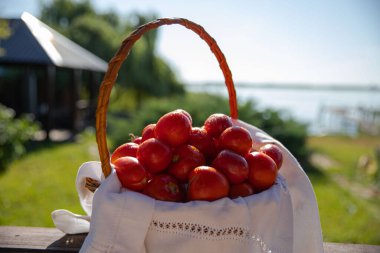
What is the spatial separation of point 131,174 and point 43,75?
14.8m

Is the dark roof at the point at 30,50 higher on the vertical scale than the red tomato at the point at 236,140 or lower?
lower

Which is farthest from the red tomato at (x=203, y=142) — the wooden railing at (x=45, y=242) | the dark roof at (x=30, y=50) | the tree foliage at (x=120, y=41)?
the tree foliage at (x=120, y=41)

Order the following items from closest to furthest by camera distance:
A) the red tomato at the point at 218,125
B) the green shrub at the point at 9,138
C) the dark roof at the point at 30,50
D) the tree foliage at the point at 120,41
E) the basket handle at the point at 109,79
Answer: the basket handle at the point at 109,79
the red tomato at the point at 218,125
the green shrub at the point at 9,138
the dark roof at the point at 30,50
the tree foliage at the point at 120,41

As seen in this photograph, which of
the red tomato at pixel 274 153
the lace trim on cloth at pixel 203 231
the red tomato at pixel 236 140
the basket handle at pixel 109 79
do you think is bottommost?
the lace trim on cloth at pixel 203 231

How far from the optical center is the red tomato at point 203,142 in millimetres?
1271

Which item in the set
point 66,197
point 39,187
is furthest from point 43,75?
point 66,197

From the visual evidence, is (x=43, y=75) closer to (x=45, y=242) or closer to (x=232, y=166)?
(x=45, y=242)

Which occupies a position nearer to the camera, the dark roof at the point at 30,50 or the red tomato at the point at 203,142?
the red tomato at the point at 203,142

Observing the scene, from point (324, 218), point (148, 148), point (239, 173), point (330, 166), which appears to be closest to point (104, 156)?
point (148, 148)

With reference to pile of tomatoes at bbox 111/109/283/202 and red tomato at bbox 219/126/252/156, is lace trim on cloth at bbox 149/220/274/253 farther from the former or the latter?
red tomato at bbox 219/126/252/156

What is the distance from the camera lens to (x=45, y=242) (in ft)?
4.28

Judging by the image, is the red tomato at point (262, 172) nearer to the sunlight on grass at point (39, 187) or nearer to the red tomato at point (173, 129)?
the red tomato at point (173, 129)

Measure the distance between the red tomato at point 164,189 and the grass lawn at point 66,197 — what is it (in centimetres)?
340

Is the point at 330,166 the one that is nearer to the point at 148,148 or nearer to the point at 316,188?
the point at 316,188
